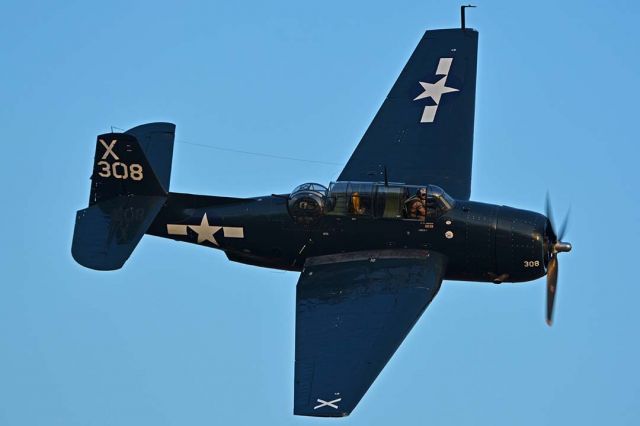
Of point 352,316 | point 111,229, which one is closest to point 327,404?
point 352,316

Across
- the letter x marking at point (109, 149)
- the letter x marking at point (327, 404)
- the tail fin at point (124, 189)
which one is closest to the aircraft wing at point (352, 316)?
the letter x marking at point (327, 404)

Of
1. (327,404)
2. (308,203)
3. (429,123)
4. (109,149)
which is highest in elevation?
(429,123)

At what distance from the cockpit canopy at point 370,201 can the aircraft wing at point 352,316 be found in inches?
31.1

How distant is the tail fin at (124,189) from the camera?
39094 millimetres

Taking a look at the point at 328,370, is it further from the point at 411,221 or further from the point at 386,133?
the point at 386,133

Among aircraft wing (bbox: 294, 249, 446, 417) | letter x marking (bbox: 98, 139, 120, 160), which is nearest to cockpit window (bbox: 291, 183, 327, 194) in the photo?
aircraft wing (bbox: 294, 249, 446, 417)

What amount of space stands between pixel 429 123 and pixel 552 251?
4708 mm

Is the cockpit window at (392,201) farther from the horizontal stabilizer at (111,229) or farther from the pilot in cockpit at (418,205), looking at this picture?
the horizontal stabilizer at (111,229)

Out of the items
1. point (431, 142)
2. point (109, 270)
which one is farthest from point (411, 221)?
point (109, 270)

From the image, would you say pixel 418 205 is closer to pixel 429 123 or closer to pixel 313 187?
pixel 313 187

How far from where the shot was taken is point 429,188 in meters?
38.6

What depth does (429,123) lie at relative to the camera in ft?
137

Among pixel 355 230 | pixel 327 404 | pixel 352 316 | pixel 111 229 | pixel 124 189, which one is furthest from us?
pixel 124 189

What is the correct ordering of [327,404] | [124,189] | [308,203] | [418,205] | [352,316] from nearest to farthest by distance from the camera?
[327,404]
[352,316]
[418,205]
[308,203]
[124,189]
